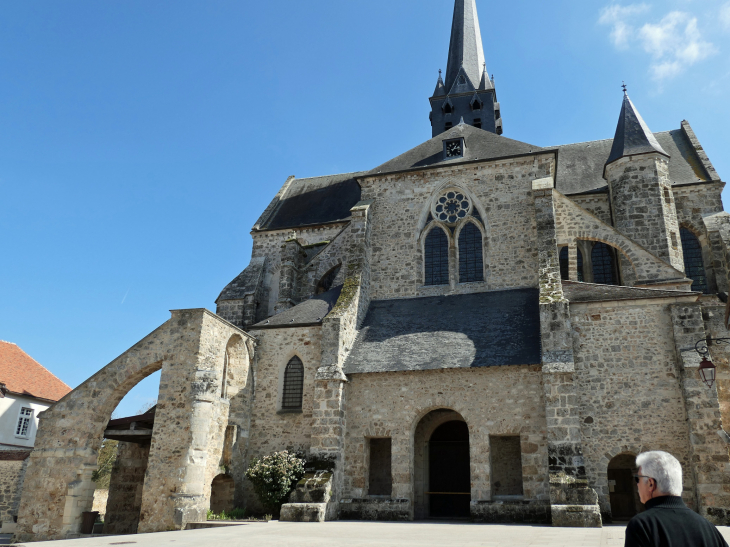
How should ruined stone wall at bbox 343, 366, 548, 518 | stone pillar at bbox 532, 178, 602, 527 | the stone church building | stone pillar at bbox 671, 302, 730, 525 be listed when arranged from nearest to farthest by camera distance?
1. stone pillar at bbox 532, 178, 602, 527
2. stone pillar at bbox 671, 302, 730, 525
3. the stone church building
4. ruined stone wall at bbox 343, 366, 548, 518

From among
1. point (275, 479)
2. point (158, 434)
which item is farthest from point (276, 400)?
point (158, 434)

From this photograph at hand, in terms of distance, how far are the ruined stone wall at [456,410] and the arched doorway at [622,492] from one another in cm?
276

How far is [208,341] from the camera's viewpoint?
14945mm

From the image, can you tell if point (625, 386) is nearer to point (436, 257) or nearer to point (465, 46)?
point (436, 257)

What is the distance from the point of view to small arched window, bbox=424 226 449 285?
60.8ft

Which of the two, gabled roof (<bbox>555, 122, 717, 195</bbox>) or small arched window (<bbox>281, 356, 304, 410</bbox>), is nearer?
small arched window (<bbox>281, 356, 304, 410</bbox>)

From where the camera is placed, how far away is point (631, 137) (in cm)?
1966

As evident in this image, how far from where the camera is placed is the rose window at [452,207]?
18.8 meters

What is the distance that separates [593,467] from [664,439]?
5.61ft

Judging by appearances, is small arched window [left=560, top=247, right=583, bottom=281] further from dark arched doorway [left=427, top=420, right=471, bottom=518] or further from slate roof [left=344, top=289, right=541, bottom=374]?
dark arched doorway [left=427, top=420, right=471, bottom=518]

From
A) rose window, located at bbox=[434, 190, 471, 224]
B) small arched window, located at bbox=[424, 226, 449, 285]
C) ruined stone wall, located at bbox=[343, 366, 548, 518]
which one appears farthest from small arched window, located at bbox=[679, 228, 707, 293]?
ruined stone wall, located at bbox=[343, 366, 548, 518]

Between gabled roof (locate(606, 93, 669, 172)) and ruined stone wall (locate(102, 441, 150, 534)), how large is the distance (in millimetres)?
18047

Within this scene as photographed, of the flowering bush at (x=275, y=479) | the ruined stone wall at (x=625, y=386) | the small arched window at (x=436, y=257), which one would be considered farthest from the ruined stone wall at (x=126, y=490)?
the ruined stone wall at (x=625, y=386)

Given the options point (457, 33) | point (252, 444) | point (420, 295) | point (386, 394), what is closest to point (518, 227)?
point (420, 295)
